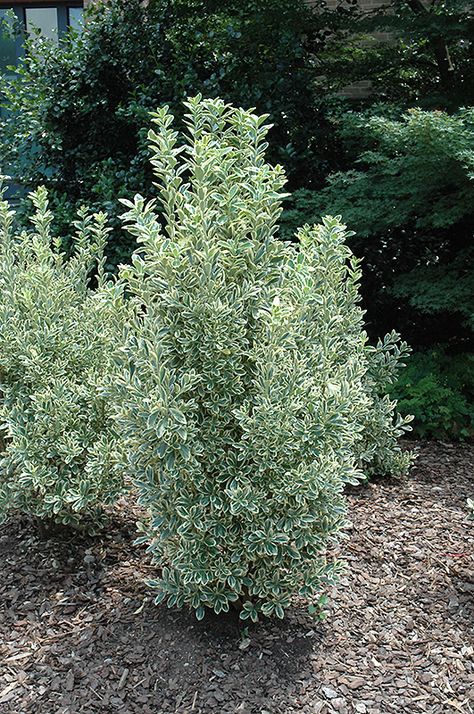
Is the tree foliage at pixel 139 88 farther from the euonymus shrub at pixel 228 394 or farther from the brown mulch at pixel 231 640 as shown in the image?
the euonymus shrub at pixel 228 394

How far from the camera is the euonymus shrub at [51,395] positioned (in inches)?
119

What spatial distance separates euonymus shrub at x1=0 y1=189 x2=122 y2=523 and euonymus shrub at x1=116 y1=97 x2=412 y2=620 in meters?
0.51

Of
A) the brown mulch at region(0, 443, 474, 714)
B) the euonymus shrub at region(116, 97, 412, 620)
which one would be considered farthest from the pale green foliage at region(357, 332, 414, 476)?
the euonymus shrub at region(116, 97, 412, 620)

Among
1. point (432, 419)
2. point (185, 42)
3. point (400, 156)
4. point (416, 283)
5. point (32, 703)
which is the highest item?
point (185, 42)

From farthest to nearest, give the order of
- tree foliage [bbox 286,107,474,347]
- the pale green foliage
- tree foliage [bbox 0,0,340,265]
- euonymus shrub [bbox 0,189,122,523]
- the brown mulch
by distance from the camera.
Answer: tree foliage [bbox 0,0,340,265]
tree foliage [bbox 286,107,474,347]
the pale green foliage
euonymus shrub [bbox 0,189,122,523]
the brown mulch

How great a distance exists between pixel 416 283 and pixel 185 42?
2.84m

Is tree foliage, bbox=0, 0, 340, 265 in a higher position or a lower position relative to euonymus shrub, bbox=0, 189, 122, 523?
higher

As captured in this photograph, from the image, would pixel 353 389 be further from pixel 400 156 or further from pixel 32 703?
pixel 400 156

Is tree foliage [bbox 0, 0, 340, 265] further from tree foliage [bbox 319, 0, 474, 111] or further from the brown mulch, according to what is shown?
the brown mulch

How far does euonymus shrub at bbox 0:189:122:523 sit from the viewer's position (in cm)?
302

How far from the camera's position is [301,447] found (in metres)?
2.46

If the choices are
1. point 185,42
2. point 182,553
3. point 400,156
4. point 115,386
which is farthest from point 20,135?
point 182,553

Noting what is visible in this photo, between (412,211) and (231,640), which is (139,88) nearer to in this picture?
(412,211)

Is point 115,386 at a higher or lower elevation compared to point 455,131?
lower
